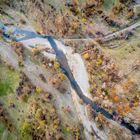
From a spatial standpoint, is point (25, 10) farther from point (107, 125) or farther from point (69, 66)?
point (107, 125)

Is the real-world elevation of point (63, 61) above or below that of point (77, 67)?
above

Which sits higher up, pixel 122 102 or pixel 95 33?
pixel 95 33

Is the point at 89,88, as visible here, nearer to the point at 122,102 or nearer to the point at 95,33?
the point at 122,102

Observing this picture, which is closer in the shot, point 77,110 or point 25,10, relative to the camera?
point 77,110

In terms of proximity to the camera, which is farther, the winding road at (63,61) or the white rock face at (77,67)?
the white rock face at (77,67)

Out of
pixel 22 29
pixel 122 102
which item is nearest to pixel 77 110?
pixel 122 102

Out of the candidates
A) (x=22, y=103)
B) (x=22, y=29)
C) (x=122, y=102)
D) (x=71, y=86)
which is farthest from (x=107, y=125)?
(x=22, y=29)

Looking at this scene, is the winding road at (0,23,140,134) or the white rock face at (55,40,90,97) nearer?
the winding road at (0,23,140,134)

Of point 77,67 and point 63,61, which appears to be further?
point 63,61

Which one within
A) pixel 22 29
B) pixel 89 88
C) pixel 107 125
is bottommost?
pixel 107 125
